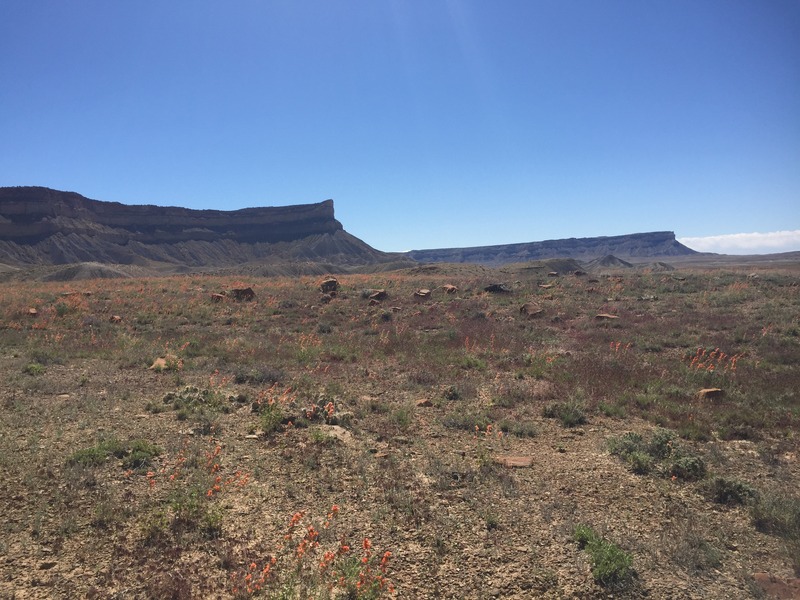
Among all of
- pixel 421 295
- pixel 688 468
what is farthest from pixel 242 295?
pixel 688 468

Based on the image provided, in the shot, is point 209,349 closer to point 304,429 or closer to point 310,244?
point 304,429

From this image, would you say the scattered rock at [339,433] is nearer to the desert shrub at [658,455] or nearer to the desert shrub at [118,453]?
the desert shrub at [118,453]

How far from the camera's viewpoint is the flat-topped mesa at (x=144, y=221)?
96.1 m

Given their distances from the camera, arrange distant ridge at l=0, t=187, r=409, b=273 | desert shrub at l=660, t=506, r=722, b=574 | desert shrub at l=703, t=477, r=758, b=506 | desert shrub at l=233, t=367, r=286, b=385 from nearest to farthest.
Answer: desert shrub at l=660, t=506, r=722, b=574, desert shrub at l=703, t=477, r=758, b=506, desert shrub at l=233, t=367, r=286, b=385, distant ridge at l=0, t=187, r=409, b=273

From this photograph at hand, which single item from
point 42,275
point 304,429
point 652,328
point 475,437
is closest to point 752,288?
point 652,328

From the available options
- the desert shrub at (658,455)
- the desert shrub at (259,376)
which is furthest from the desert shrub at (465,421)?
the desert shrub at (259,376)

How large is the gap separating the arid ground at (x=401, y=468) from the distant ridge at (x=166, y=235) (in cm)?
6395

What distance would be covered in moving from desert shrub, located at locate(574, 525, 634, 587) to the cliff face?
108 metres

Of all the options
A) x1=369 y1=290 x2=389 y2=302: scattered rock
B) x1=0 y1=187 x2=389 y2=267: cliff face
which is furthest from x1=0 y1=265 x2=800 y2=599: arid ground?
x1=0 y1=187 x2=389 y2=267: cliff face

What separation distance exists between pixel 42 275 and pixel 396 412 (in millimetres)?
63174

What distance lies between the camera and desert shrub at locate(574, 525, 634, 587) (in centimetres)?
439

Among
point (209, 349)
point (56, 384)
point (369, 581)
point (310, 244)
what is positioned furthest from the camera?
point (310, 244)

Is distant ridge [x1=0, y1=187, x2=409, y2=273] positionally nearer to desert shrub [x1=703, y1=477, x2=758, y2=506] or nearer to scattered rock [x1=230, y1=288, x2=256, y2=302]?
scattered rock [x1=230, y1=288, x2=256, y2=302]

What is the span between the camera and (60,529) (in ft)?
16.2
